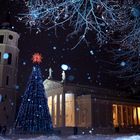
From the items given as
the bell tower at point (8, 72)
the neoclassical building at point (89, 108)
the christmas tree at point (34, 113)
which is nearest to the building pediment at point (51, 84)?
the neoclassical building at point (89, 108)

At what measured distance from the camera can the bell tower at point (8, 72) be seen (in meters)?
45.9

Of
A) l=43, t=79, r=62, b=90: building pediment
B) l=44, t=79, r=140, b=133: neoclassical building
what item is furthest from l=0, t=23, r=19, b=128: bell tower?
l=44, t=79, r=140, b=133: neoclassical building

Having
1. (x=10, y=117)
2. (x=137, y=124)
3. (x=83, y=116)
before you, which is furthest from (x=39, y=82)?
(x=137, y=124)

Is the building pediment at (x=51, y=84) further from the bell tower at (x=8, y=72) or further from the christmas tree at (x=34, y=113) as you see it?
the christmas tree at (x=34, y=113)

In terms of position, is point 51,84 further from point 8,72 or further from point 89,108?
point 89,108

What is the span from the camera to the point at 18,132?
27.2 m

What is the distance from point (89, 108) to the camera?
42.0 metres

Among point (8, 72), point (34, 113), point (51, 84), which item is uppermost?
point (8, 72)

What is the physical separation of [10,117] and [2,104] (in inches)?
98.1

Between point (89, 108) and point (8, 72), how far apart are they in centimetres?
1551

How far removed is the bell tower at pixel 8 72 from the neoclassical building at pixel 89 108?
6.66 metres

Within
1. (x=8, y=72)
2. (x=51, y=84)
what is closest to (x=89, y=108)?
(x=51, y=84)

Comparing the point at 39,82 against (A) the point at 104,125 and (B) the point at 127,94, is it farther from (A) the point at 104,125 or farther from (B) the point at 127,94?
(B) the point at 127,94

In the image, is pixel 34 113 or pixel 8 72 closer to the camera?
pixel 34 113
